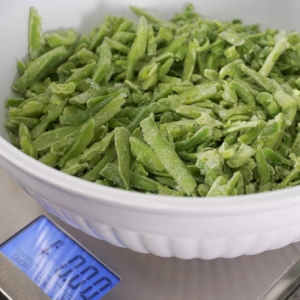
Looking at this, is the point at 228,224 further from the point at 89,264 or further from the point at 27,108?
the point at 27,108

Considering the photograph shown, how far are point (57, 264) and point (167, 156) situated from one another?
1.21 feet

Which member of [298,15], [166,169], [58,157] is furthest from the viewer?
[298,15]

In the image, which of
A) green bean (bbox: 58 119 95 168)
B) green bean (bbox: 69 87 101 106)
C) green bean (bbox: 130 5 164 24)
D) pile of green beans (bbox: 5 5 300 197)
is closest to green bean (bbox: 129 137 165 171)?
pile of green beans (bbox: 5 5 300 197)

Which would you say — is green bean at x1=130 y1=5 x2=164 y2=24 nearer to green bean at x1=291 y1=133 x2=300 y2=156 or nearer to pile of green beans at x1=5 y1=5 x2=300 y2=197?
pile of green beans at x1=5 y1=5 x2=300 y2=197

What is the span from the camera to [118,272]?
100 cm

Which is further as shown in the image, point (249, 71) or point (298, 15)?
point (298, 15)

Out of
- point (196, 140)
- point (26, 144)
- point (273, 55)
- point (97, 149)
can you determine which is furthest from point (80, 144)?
point (273, 55)

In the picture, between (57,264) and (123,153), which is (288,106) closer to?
(123,153)

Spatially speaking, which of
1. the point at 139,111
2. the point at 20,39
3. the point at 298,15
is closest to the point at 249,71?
the point at 139,111

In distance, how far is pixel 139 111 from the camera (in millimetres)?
1093

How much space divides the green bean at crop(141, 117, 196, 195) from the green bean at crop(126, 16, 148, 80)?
0.30 metres

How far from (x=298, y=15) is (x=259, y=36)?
237 millimetres

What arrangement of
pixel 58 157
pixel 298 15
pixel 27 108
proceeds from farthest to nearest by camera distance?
pixel 298 15 < pixel 27 108 < pixel 58 157

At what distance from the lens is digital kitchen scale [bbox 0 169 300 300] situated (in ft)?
3.14
